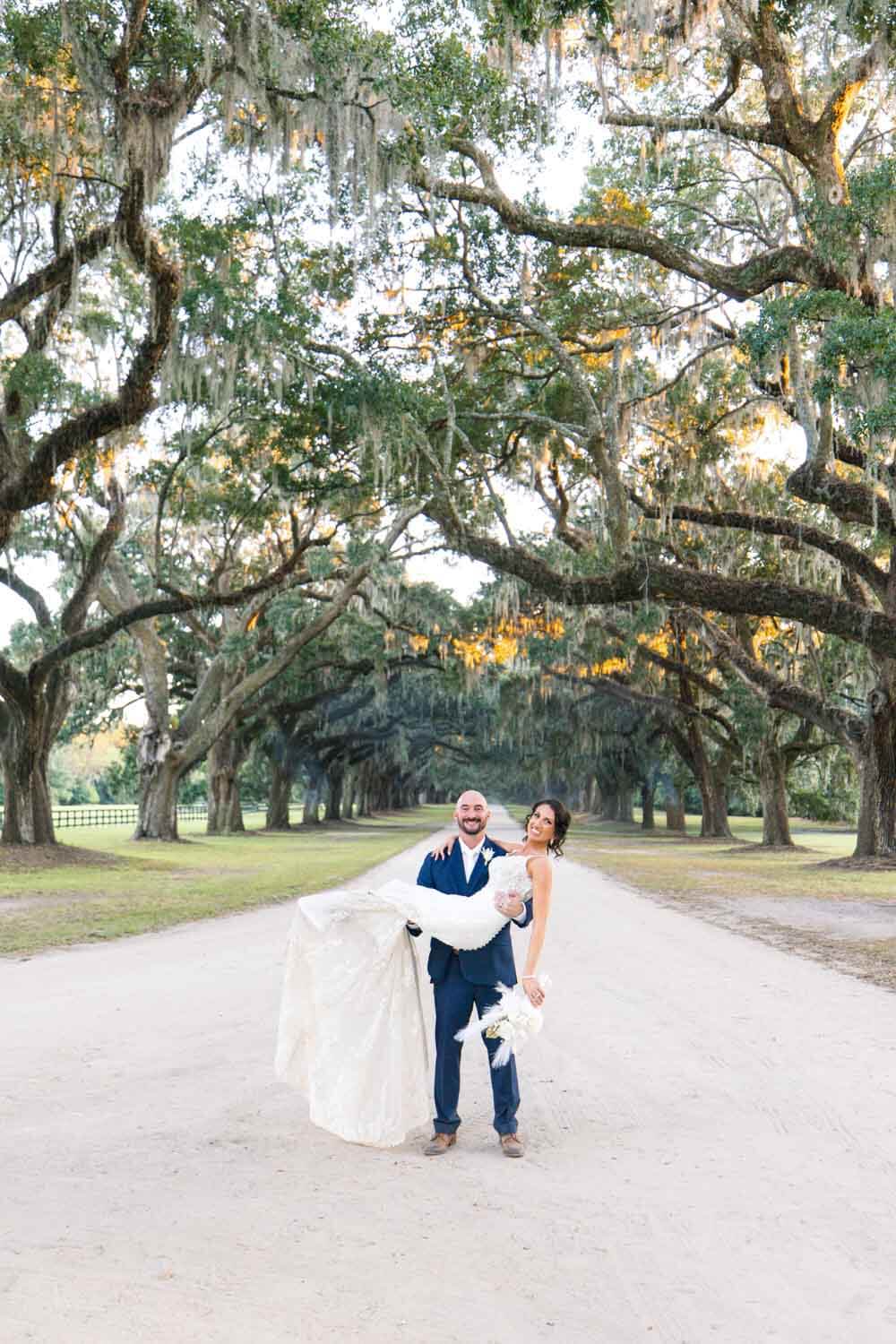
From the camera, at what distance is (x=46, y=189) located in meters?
13.1

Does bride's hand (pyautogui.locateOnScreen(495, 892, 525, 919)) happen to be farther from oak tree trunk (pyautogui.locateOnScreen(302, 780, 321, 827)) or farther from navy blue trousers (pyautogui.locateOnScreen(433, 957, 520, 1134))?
oak tree trunk (pyautogui.locateOnScreen(302, 780, 321, 827))

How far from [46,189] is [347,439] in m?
5.01

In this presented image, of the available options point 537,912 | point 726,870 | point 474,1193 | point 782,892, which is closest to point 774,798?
point 726,870

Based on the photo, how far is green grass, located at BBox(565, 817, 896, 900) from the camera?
56.3 ft

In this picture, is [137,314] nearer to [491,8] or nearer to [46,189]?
[46,189]

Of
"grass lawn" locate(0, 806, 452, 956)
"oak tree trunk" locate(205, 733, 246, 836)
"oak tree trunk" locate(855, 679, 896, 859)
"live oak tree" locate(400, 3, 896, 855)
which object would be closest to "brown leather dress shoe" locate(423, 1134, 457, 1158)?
"grass lawn" locate(0, 806, 452, 956)

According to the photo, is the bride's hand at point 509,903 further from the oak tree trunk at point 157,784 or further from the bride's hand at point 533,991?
the oak tree trunk at point 157,784

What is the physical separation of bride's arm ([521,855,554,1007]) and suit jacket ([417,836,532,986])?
0.08m

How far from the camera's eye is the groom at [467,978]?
15.4 feet

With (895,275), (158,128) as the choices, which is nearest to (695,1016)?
(895,275)

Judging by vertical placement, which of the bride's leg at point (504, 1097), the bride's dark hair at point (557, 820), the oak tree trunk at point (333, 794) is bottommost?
the bride's leg at point (504, 1097)

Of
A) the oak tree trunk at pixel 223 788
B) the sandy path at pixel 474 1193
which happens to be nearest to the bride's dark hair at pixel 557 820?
the sandy path at pixel 474 1193

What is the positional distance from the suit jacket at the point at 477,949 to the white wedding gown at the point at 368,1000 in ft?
0.21

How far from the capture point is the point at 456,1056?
15.7 ft
